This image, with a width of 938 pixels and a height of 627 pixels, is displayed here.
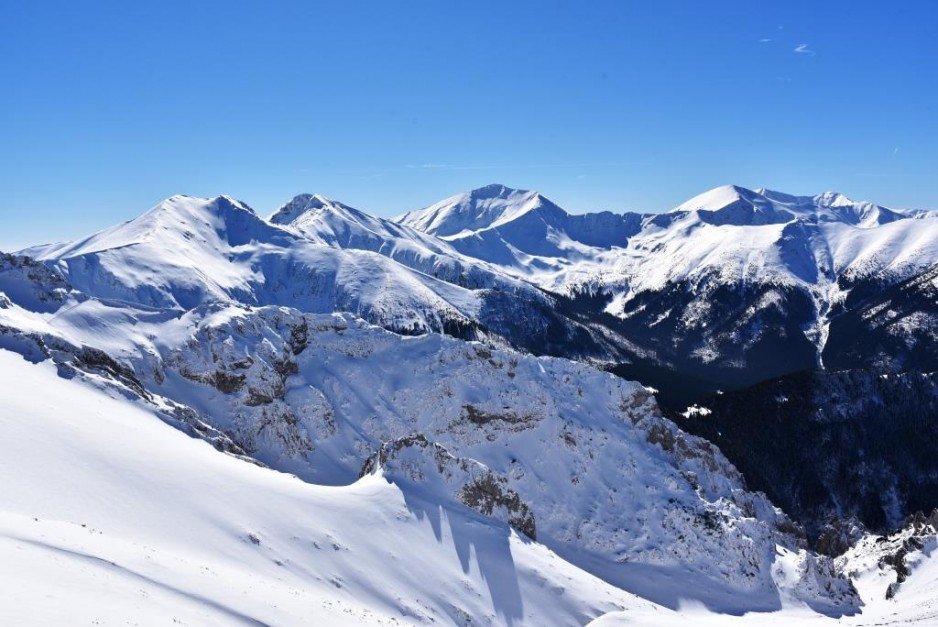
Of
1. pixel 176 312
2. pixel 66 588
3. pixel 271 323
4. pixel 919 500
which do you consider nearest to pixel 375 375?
pixel 271 323

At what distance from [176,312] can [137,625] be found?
111 meters

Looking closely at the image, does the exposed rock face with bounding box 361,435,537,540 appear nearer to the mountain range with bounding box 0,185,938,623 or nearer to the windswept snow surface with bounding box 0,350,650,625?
the mountain range with bounding box 0,185,938,623

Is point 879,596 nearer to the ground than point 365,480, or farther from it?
farther from it

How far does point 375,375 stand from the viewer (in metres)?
132

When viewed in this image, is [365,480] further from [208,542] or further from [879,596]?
[879,596]

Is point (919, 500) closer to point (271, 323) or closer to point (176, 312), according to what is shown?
point (271, 323)

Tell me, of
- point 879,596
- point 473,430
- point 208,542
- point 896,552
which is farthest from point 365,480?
point 896,552

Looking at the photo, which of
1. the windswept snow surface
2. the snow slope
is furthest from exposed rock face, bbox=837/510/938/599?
the windswept snow surface

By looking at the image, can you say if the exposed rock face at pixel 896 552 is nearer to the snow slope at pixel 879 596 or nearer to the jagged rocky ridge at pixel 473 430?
the snow slope at pixel 879 596

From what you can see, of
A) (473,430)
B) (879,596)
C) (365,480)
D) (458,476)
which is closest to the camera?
(365,480)

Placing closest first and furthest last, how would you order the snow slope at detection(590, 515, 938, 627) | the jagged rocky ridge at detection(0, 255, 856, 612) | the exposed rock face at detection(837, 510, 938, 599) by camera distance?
the snow slope at detection(590, 515, 938, 627) < the jagged rocky ridge at detection(0, 255, 856, 612) < the exposed rock face at detection(837, 510, 938, 599)

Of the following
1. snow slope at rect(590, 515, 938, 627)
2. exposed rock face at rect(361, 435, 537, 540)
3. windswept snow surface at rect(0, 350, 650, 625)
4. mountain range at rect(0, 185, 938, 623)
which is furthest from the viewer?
exposed rock face at rect(361, 435, 537, 540)

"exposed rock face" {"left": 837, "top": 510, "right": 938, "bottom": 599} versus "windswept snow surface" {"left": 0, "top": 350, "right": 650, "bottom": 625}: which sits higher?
"exposed rock face" {"left": 837, "top": 510, "right": 938, "bottom": 599}

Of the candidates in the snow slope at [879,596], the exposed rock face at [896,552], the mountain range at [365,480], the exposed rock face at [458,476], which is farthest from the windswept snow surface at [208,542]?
the exposed rock face at [896,552]
